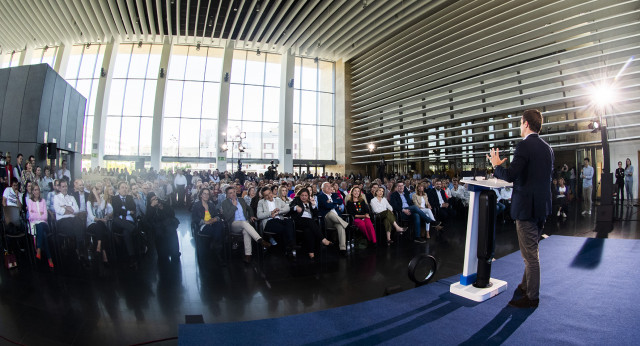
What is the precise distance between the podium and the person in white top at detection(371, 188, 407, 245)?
8.93ft

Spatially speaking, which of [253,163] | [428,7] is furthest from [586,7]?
[253,163]

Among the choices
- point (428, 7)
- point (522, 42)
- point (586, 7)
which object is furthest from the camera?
point (428, 7)

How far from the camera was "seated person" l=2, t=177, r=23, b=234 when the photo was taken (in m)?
3.86

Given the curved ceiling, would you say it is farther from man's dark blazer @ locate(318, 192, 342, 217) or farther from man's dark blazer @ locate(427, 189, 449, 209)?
man's dark blazer @ locate(318, 192, 342, 217)

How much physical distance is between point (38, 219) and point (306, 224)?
366 cm

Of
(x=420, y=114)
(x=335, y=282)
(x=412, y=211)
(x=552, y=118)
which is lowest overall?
(x=335, y=282)

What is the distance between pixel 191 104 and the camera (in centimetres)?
1725

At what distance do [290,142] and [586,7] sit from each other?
43.7ft

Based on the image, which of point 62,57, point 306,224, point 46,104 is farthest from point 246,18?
point 306,224

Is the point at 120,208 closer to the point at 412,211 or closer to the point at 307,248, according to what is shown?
the point at 307,248

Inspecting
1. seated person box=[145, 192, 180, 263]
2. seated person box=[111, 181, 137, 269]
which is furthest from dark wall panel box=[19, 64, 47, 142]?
seated person box=[145, 192, 180, 263]

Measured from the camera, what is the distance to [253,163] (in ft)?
59.4

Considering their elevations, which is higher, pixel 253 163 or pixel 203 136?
pixel 203 136

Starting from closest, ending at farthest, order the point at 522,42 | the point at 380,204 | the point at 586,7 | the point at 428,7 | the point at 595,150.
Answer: the point at 380,204
the point at 586,7
the point at 595,150
the point at 522,42
the point at 428,7
